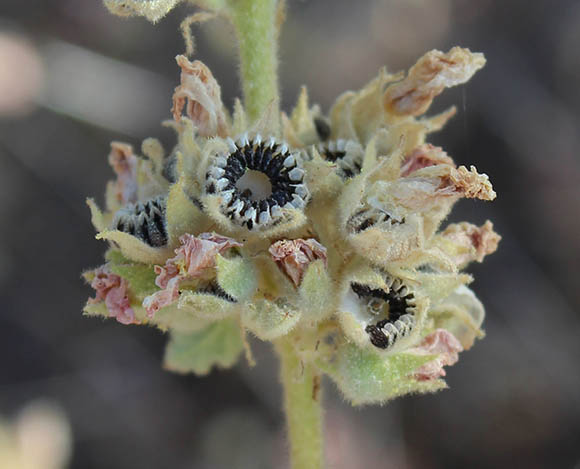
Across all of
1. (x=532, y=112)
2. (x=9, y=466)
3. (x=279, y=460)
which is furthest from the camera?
(x=532, y=112)

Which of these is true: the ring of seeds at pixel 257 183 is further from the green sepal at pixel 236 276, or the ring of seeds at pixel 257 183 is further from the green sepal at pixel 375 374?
the green sepal at pixel 375 374

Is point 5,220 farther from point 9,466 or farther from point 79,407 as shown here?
point 9,466

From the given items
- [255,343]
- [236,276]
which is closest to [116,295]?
[236,276]

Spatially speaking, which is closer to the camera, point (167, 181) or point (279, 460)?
point (167, 181)

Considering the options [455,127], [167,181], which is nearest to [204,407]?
[455,127]

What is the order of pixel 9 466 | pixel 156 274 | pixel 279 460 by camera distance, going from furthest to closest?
pixel 279 460, pixel 9 466, pixel 156 274

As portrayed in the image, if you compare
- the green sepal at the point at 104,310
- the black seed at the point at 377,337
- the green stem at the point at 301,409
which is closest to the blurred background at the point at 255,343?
the green stem at the point at 301,409

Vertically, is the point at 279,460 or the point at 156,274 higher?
the point at 279,460
